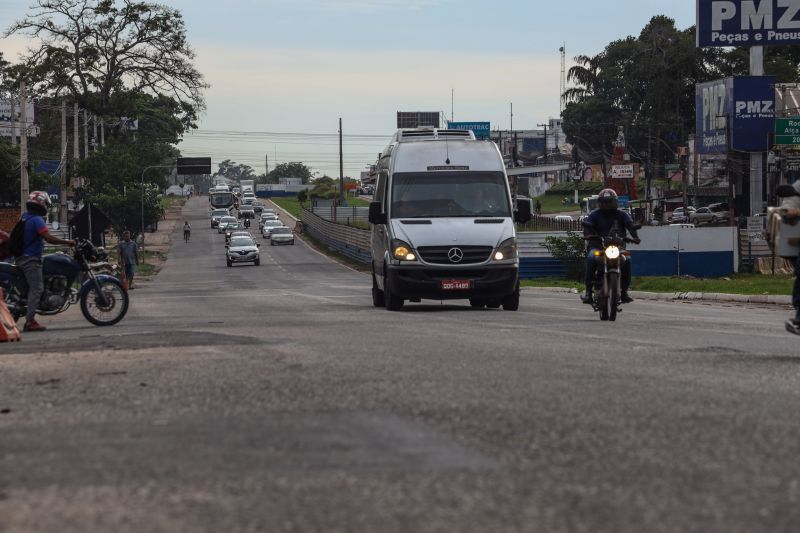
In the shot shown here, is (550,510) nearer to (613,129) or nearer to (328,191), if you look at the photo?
(613,129)

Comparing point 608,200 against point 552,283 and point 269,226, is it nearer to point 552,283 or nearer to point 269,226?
point 552,283

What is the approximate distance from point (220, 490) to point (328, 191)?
167 meters

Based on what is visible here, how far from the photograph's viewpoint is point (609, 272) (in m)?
17.7

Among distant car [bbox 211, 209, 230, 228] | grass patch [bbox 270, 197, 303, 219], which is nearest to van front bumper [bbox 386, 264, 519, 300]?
distant car [bbox 211, 209, 230, 228]

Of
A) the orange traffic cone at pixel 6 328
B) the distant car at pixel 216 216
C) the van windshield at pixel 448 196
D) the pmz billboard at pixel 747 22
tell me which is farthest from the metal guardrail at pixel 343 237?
the orange traffic cone at pixel 6 328

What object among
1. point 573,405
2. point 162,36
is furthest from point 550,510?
point 162,36

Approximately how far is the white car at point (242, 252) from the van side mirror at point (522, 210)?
50.4 metres

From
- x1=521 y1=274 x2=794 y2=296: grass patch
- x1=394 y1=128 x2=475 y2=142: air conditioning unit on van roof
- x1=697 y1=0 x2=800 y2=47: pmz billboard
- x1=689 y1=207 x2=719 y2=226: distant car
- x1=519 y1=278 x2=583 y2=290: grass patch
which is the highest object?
x1=697 y1=0 x2=800 y2=47: pmz billboard

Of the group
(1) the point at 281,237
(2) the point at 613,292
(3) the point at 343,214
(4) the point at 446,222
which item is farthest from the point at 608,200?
(3) the point at 343,214

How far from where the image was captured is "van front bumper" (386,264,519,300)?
2103 centimetres

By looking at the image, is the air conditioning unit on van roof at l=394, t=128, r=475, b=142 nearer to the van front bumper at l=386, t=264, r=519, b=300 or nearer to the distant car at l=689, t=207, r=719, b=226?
the van front bumper at l=386, t=264, r=519, b=300

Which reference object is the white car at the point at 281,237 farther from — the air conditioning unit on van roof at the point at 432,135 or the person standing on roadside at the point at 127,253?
the air conditioning unit on van roof at the point at 432,135

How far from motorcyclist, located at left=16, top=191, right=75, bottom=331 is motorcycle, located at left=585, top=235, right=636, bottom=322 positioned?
737 centimetres

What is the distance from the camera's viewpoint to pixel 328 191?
17162 centimetres
